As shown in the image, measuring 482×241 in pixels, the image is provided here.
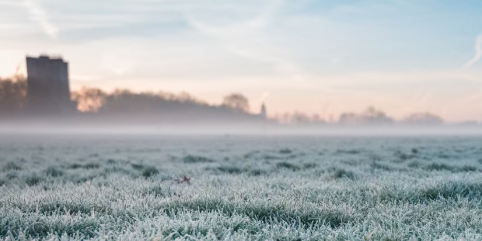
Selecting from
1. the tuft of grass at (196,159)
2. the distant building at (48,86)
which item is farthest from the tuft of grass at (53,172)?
the distant building at (48,86)

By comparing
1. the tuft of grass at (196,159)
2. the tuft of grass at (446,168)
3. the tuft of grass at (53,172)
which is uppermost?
the tuft of grass at (53,172)

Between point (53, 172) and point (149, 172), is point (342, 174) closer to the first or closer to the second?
point (149, 172)

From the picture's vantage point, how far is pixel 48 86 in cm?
7162

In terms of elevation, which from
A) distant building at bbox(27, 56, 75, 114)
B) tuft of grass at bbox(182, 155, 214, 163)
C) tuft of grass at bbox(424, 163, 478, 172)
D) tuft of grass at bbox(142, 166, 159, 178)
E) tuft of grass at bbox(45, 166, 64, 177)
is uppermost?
distant building at bbox(27, 56, 75, 114)

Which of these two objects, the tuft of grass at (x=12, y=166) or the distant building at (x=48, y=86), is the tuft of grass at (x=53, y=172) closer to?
the tuft of grass at (x=12, y=166)

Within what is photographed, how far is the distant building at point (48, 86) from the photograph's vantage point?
6456 centimetres

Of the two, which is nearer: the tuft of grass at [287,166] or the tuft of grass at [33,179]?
the tuft of grass at [33,179]

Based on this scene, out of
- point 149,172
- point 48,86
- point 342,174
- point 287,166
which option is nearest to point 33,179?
point 149,172

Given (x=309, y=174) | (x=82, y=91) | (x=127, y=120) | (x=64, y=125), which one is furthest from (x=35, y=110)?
(x=309, y=174)

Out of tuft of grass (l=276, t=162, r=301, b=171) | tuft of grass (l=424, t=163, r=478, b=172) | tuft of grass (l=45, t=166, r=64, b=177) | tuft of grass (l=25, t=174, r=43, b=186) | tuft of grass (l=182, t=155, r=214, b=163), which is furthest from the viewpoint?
tuft of grass (l=182, t=155, r=214, b=163)

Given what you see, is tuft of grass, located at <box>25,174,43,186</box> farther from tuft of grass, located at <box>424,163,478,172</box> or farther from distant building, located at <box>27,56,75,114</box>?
distant building, located at <box>27,56,75,114</box>

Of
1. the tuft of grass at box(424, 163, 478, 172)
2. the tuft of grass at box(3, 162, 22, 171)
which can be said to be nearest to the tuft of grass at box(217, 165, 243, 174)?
the tuft of grass at box(424, 163, 478, 172)

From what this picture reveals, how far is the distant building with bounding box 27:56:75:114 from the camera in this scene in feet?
212

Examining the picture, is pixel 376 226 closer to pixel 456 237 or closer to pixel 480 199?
pixel 456 237
